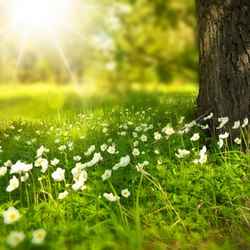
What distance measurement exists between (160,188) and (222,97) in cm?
140

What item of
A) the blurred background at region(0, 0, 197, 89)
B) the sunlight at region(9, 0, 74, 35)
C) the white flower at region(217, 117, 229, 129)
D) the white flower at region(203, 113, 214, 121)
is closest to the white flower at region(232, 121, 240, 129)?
the white flower at region(217, 117, 229, 129)

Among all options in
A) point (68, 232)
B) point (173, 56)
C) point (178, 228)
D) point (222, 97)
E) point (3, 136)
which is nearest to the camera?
point (68, 232)

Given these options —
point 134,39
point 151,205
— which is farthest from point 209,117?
point 134,39

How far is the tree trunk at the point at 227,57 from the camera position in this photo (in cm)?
453

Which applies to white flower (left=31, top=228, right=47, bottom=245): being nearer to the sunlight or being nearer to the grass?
the grass

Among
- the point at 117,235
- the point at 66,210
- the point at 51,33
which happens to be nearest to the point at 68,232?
the point at 117,235

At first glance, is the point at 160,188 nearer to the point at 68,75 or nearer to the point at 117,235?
the point at 117,235

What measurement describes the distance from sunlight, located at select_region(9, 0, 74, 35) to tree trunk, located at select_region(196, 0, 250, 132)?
18.0 meters

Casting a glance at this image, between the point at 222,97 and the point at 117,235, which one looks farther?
the point at 222,97

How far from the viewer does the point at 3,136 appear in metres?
6.17

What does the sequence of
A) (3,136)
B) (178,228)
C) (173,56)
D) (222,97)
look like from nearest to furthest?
(178,228) < (222,97) < (3,136) < (173,56)

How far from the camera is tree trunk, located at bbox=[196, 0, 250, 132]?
453 cm

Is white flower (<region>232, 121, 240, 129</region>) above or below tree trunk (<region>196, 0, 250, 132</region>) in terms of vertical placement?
below

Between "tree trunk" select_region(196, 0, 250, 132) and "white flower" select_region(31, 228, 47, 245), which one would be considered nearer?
"white flower" select_region(31, 228, 47, 245)
